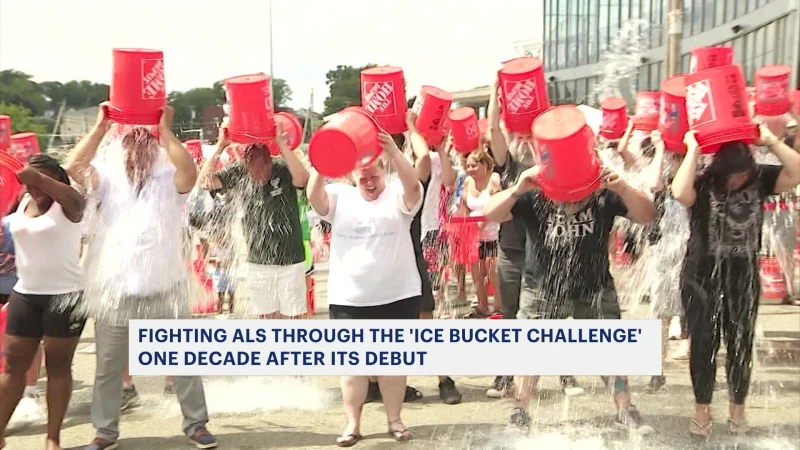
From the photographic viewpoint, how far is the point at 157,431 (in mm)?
4320

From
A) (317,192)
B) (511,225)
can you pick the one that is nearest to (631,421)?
(511,225)

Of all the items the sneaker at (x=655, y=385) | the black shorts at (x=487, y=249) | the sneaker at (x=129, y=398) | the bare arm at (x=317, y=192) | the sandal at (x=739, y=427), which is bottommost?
the sneaker at (x=129, y=398)

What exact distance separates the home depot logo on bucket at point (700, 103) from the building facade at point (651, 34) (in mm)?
8285

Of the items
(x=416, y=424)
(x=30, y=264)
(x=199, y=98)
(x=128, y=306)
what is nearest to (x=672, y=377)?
(x=416, y=424)

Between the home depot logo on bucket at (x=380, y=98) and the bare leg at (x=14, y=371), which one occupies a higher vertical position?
the home depot logo on bucket at (x=380, y=98)

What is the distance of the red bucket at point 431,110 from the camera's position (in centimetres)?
463

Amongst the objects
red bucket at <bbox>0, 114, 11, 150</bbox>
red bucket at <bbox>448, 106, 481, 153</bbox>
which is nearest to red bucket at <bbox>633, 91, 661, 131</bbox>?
red bucket at <bbox>448, 106, 481, 153</bbox>

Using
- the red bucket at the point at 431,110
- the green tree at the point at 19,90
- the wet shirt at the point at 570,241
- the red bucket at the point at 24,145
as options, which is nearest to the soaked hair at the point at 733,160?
the wet shirt at the point at 570,241

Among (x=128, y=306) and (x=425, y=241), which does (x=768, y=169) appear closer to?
(x=425, y=241)

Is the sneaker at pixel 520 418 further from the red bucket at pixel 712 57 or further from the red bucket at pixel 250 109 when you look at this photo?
the red bucket at pixel 712 57

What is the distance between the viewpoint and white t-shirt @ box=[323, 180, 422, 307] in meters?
3.88

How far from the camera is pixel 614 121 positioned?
5496 mm

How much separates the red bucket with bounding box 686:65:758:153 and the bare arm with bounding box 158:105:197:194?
7.78 feet

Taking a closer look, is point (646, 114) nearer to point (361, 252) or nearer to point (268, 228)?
→ point (361, 252)
